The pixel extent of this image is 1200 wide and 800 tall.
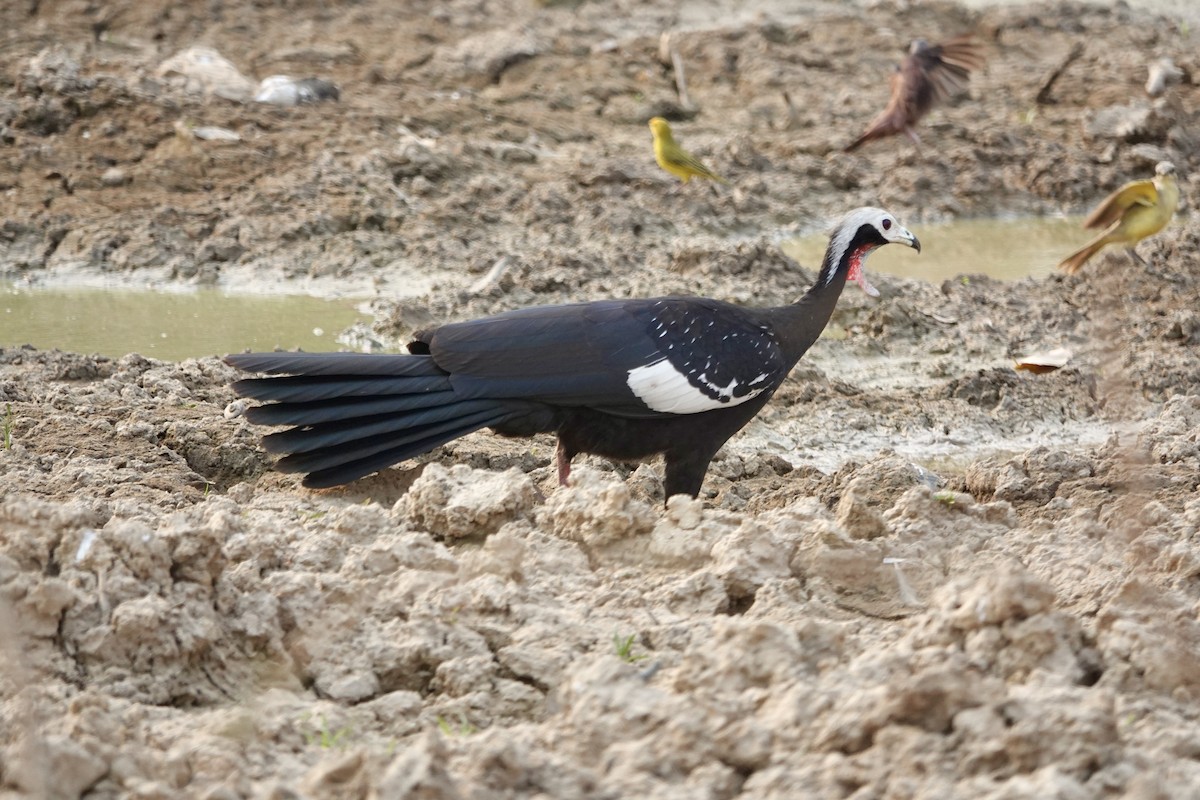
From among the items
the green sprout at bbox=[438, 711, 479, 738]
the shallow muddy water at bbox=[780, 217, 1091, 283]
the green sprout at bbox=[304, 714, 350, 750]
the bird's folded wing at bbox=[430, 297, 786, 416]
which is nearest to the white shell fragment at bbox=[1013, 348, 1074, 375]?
the shallow muddy water at bbox=[780, 217, 1091, 283]

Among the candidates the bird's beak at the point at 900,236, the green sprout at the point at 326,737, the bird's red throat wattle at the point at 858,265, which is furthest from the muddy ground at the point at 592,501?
the bird's beak at the point at 900,236

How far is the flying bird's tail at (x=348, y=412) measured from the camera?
16.4 ft

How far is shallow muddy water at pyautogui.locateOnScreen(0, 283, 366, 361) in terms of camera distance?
7.78 meters

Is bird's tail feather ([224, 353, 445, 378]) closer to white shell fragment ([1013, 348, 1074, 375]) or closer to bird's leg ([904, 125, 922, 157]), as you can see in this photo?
white shell fragment ([1013, 348, 1074, 375])

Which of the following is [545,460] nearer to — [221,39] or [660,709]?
[660,709]

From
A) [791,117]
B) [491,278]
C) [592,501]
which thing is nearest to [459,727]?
[592,501]

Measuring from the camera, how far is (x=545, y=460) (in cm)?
593

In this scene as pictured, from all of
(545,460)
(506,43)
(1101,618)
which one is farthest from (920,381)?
(506,43)

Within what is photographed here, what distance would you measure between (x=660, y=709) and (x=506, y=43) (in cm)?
1120

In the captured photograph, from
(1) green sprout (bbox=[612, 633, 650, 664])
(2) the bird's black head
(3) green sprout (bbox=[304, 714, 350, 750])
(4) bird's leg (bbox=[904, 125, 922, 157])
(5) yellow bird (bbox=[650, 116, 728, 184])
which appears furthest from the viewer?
(4) bird's leg (bbox=[904, 125, 922, 157])

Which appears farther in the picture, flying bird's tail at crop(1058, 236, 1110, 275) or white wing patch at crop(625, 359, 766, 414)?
flying bird's tail at crop(1058, 236, 1110, 275)

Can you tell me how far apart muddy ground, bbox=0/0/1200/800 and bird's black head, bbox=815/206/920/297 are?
0.77 meters

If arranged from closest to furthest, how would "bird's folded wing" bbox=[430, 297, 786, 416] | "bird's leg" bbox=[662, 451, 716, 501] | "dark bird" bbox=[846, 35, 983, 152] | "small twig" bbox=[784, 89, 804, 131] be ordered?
"bird's folded wing" bbox=[430, 297, 786, 416] → "bird's leg" bbox=[662, 451, 716, 501] → "dark bird" bbox=[846, 35, 983, 152] → "small twig" bbox=[784, 89, 804, 131]

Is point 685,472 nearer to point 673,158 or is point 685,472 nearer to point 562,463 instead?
point 562,463
